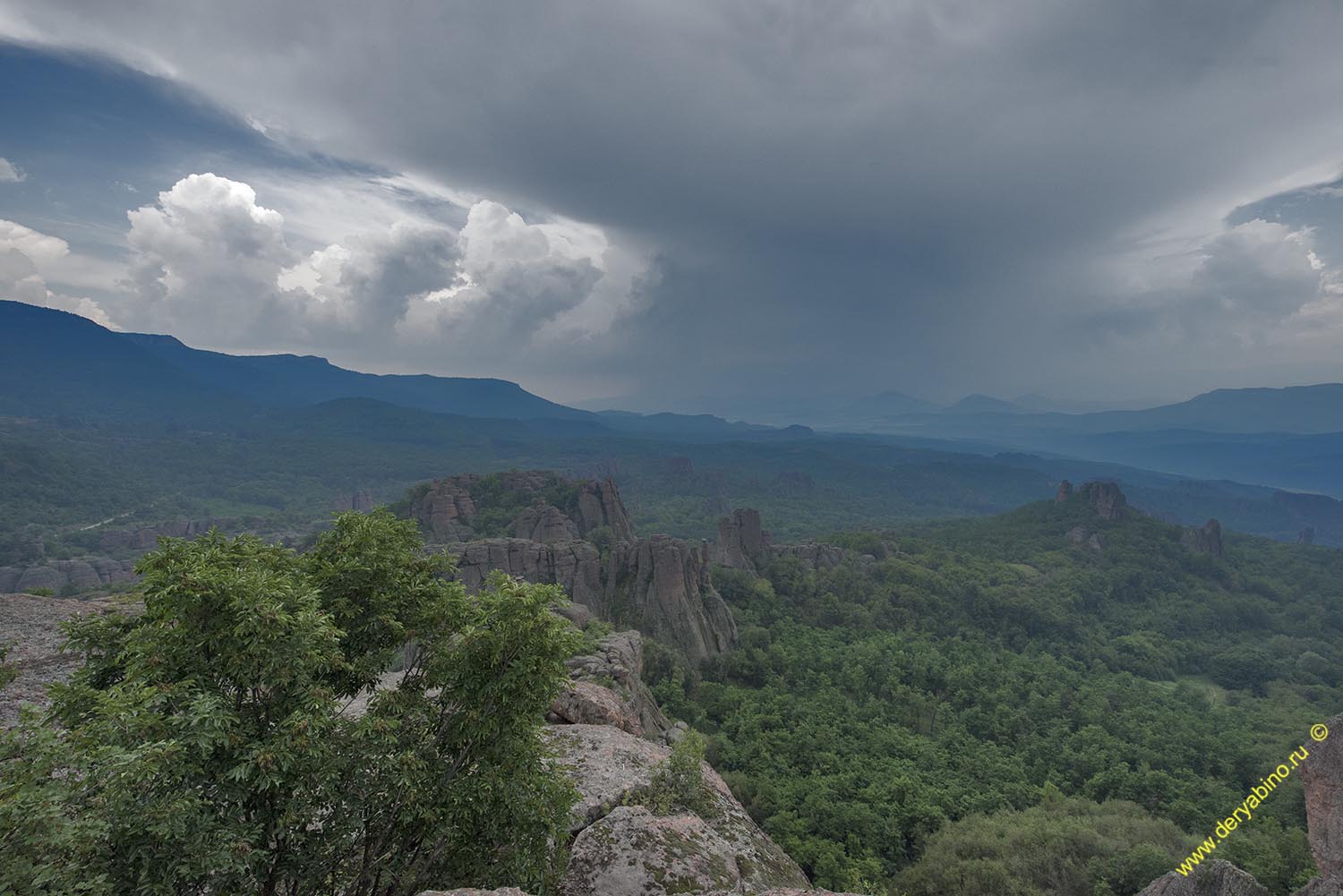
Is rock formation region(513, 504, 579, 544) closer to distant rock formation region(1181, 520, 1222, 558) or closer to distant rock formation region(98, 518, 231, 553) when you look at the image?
distant rock formation region(98, 518, 231, 553)

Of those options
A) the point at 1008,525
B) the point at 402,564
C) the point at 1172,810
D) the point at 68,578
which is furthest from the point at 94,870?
the point at 1008,525

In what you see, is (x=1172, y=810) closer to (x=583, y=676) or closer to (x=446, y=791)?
(x=583, y=676)

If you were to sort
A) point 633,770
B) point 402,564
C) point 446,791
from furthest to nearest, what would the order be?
1. point 633,770
2. point 402,564
3. point 446,791

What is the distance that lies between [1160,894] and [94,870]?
73.3 feet

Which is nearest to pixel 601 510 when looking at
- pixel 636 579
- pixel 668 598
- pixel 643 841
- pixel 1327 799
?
pixel 636 579

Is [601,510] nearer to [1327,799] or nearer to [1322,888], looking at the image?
[1327,799]

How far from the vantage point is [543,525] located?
74625mm

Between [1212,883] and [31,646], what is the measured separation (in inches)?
1493

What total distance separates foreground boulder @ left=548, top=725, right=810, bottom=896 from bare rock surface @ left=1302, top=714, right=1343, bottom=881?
11.4 m

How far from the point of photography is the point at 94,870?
6312mm

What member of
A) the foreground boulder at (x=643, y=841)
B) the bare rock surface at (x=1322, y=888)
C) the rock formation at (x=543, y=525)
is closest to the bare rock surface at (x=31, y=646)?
the foreground boulder at (x=643, y=841)

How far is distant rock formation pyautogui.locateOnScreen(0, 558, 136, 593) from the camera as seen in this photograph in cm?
7731

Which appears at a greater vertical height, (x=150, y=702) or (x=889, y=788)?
(x=150, y=702)

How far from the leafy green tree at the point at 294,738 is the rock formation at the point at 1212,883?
16005 millimetres
